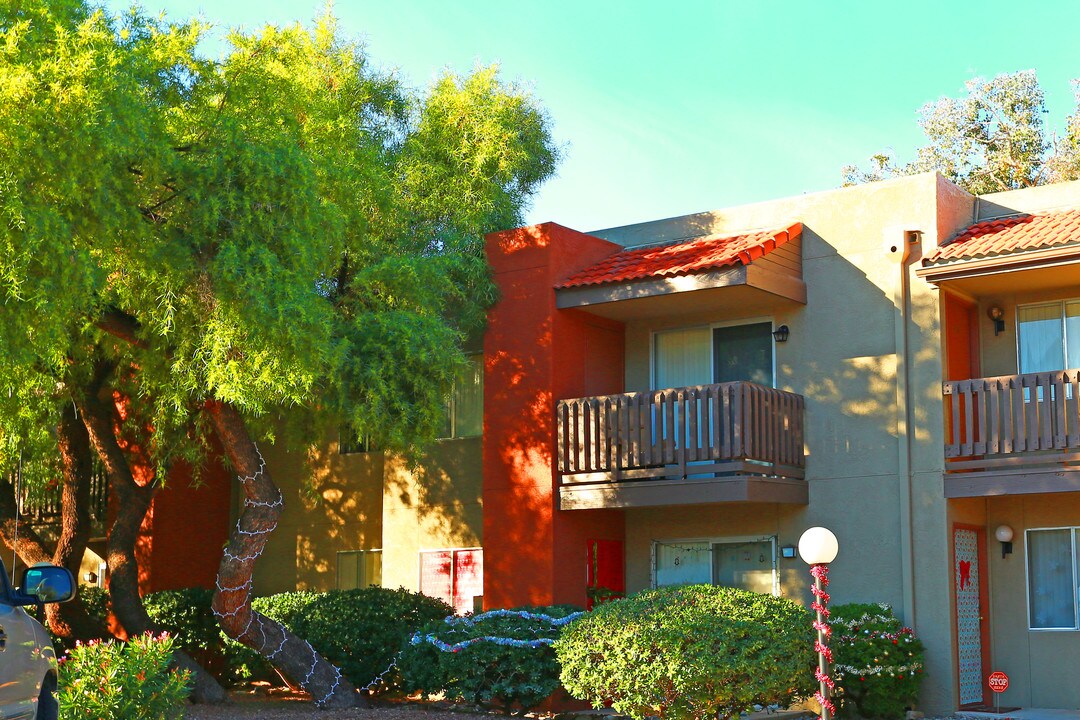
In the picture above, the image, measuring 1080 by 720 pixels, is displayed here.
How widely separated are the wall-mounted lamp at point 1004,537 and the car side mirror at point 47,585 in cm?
1167

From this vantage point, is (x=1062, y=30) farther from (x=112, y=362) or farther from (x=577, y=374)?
(x=112, y=362)

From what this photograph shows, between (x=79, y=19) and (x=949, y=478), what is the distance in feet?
35.0

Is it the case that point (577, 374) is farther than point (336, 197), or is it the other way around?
point (577, 374)

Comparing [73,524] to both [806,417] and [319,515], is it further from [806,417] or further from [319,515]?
[806,417]

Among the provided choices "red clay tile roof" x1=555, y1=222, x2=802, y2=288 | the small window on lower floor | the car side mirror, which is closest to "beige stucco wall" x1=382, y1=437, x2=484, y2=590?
the small window on lower floor

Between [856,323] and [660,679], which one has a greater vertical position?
[856,323]

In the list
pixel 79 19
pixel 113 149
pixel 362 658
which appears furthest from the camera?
pixel 362 658

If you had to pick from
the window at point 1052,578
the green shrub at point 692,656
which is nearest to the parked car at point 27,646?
the green shrub at point 692,656

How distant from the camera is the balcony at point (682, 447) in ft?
51.6

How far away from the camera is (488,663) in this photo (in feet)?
47.4

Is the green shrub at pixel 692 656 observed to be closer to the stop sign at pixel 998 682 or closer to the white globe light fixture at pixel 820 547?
the white globe light fixture at pixel 820 547

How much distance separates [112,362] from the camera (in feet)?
54.3

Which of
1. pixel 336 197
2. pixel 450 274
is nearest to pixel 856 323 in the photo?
pixel 450 274

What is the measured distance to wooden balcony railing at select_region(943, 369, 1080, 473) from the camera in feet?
47.8
